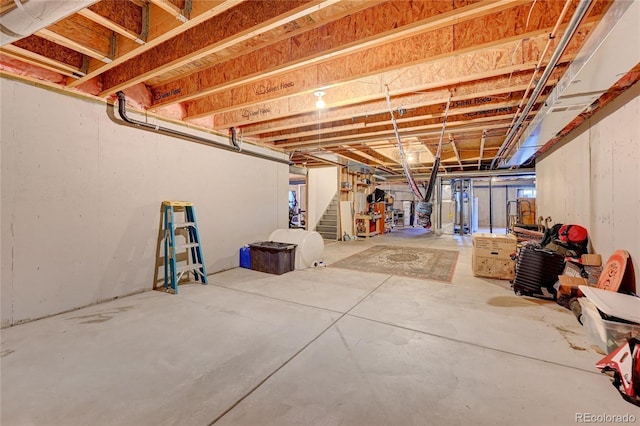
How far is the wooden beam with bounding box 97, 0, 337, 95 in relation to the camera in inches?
65.0

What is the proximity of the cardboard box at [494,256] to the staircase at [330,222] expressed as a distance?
451cm

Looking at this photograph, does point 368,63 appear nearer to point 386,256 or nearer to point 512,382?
point 512,382

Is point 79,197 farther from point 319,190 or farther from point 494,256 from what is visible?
point 319,190

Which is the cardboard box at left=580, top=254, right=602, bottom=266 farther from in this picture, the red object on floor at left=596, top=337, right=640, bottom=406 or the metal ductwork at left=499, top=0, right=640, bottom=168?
the red object on floor at left=596, top=337, right=640, bottom=406

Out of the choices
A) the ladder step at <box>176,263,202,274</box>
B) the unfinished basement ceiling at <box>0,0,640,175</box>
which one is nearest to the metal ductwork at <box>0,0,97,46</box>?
the unfinished basement ceiling at <box>0,0,640,175</box>

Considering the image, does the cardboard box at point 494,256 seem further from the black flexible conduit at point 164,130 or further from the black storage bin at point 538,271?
the black flexible conduit at point 164,130

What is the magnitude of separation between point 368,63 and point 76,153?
10.1ft

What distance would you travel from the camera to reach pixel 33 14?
4.37 feet

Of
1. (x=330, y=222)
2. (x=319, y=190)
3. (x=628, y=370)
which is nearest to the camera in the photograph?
(x=628, y=370)

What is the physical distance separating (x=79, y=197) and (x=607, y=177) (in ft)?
18.3

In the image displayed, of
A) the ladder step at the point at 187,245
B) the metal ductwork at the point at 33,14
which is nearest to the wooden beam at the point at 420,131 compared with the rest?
the ladder step at the point at 187,245

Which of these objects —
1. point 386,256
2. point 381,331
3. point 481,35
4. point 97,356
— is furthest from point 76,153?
point 386,256

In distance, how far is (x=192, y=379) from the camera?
1.59 m

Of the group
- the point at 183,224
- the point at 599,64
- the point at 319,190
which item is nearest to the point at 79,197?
the point at 183,224
